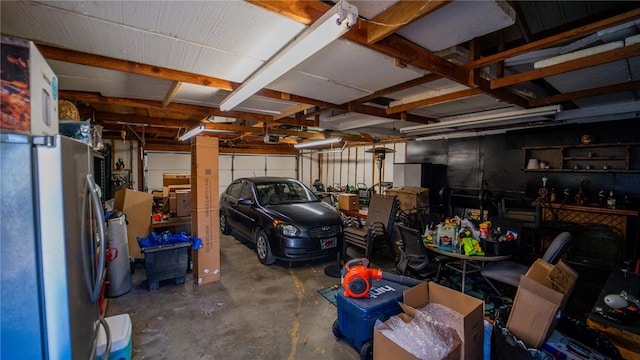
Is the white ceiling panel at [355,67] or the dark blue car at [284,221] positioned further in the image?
the dark blue car at [284,221]

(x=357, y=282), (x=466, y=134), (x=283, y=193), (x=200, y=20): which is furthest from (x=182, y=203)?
(x=466, y=134)

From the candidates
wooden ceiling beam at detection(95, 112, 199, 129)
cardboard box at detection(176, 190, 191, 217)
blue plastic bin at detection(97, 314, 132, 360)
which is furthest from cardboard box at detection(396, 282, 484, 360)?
wooden ceiling beam at detection(95, 112, 199, 129)

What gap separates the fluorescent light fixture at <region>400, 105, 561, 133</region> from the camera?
3.66 metres

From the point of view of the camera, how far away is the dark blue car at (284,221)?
393cm

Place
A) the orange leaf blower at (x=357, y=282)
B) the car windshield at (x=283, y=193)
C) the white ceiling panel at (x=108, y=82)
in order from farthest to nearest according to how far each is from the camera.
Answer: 1. the car windshield at (x=283, y=193)
2. the white ceiling panel at (x=108, y=82)
3. the orange leaf blower at (x=357, y=282)

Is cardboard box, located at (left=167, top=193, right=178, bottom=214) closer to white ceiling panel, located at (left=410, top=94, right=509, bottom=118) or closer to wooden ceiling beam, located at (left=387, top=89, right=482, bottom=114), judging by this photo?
wooden ceiling beam, located at (left=387, top=89, right=482, bottom=114)

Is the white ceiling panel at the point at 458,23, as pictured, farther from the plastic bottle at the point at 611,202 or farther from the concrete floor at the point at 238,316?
the plastic bottle at the point at 611,202

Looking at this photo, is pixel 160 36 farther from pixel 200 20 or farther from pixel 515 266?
pixel 515 266

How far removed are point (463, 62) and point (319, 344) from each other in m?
2.92

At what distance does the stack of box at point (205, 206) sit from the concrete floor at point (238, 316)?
0.23 m

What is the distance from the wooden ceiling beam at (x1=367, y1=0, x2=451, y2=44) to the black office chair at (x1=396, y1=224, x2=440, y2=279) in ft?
6.76

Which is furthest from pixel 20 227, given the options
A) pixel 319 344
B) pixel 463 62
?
pixel 463 62

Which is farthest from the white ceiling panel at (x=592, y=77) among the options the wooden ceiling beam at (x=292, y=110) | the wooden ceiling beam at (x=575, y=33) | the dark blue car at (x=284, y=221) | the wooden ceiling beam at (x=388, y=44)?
the dark blue car at (x=284, y=221)

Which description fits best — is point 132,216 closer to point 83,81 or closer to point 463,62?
point 83,81
